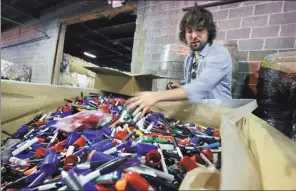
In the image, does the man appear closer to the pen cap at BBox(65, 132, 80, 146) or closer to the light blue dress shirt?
the light blue dress shirt

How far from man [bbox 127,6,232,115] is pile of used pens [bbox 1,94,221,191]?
162mm

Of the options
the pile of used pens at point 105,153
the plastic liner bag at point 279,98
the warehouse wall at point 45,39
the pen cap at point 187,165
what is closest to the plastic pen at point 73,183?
the pile of used pens at point 105,153

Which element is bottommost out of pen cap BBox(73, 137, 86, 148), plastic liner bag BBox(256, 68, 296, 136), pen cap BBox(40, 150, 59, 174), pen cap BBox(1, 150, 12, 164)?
pen cap BBox(1, 150, 12, 164)

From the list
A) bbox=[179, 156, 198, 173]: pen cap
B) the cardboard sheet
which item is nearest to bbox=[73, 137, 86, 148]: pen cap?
bbox=[179, 156, 198, 173]: pen cap

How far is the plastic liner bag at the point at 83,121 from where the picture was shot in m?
0.81

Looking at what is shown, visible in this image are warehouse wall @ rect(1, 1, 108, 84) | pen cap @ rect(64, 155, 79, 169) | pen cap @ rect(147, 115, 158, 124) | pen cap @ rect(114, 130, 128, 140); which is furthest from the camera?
warehouse wall @ rect(1, 1, 108, 84)

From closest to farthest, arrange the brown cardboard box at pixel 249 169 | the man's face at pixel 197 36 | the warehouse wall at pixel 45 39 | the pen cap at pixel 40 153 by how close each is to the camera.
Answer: the brown cardboard box at pixel 249 169 < the pen cap at pixel 40 153 < the man's face at pixel 197 36 < the warehouse wall at pixel 45 39

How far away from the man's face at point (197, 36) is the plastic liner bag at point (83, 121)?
30.1 inches

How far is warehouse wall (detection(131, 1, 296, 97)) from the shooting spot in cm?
158

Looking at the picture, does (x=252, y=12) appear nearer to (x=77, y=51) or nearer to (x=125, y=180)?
(x=125, y=180)

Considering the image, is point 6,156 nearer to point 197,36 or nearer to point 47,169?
point 47,169

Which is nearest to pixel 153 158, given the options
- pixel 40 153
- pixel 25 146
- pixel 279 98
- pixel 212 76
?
pixel 40 153

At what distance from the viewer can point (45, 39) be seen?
3.79 m

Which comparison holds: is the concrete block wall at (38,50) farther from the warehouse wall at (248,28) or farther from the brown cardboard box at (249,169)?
the brown cardboard box at (249,169)
